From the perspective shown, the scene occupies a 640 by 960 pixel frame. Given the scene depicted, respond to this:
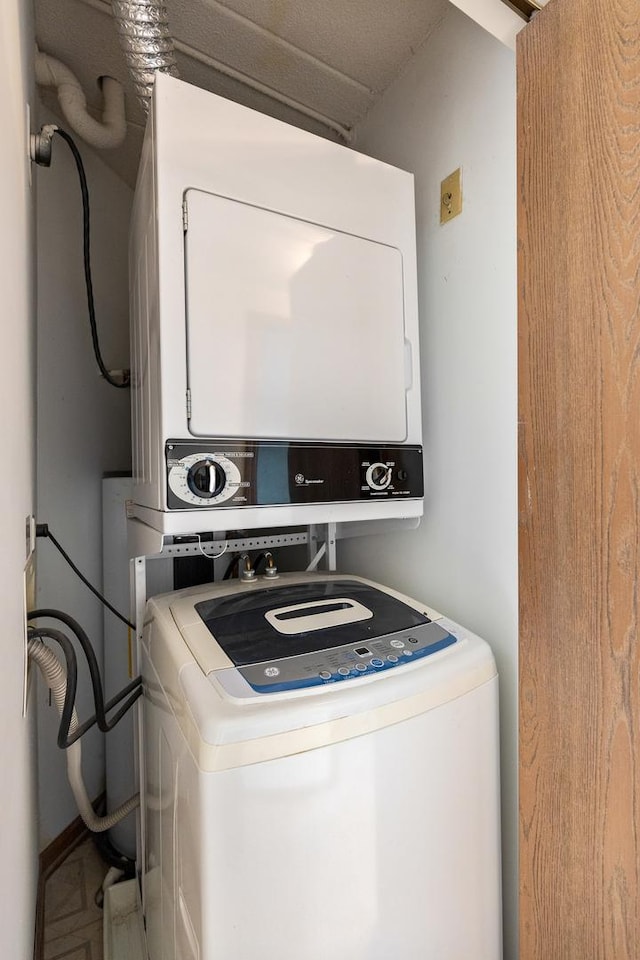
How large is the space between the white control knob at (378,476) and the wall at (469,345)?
218 millimetres

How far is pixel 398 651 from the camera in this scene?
0.98 meters

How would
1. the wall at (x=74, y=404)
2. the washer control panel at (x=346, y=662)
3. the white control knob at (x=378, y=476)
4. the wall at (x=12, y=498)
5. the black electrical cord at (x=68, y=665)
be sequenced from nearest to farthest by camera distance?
the wall at (x=12, y=498)
the washer control panel at (x=346, y=662)
the black electrical cord at (x=68, y=665)
the white control knob at (x=378, y=476)
the wall at (x=74, y=404)

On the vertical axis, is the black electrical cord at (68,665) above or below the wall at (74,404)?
below

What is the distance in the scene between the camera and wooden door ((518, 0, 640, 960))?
80 cm

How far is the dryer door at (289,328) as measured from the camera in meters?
1.02

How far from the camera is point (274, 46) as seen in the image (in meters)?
1.44

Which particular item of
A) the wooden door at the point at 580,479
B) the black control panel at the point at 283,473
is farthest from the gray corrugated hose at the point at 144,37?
the black control panel at the point at 283,473

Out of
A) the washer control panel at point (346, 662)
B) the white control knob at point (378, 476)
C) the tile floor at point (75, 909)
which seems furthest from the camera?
the tile floor at point (75, 909)

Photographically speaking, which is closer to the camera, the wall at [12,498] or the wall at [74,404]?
the wall at [12,498]

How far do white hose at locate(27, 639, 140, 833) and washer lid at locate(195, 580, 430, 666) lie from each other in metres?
0.36

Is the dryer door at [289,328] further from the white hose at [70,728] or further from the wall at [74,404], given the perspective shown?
the wall at [74,404]

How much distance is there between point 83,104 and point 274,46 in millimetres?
684

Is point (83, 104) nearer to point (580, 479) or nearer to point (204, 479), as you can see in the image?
point (204, 479)

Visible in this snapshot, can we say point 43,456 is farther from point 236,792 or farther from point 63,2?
point 236,792
